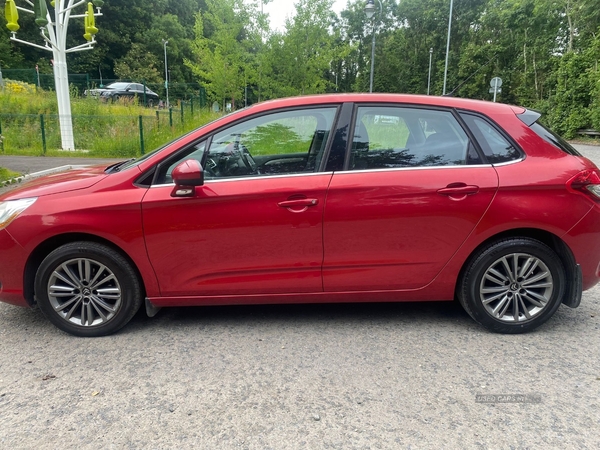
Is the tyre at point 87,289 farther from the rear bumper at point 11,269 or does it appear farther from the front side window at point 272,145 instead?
the front side window at point 272,145

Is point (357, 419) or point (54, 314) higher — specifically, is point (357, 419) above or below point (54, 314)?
below

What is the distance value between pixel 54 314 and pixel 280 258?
1716 mm

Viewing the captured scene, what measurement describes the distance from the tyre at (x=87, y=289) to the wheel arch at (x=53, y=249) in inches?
1.6

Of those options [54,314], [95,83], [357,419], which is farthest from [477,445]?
[95,83]

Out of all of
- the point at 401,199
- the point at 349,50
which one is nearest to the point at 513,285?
the point at 401,199

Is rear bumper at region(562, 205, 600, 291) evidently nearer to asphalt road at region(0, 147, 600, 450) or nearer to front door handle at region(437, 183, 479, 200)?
asphalt road at region(0, 147, 600, 450)

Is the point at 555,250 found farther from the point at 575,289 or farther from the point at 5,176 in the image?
the point at 5,176

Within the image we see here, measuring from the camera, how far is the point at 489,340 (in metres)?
3.32

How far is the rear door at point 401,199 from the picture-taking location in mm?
3211

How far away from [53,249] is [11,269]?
0.30 meters

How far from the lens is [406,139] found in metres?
3.38

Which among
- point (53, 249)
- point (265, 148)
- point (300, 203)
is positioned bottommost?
point (53, 249)

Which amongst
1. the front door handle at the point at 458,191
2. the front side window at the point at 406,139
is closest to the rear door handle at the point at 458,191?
the front door handle at the point at 458,191

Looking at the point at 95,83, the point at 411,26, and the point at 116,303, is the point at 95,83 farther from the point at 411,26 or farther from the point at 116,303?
the point at 411,26
